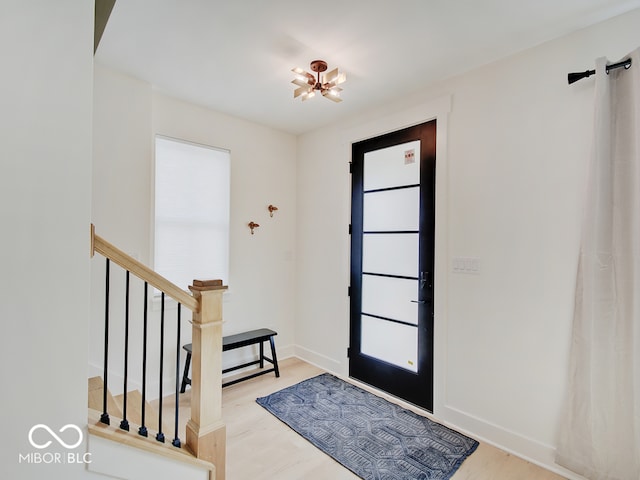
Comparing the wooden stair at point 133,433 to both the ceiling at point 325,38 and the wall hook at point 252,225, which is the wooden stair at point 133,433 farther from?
the ceiling at point 325,38

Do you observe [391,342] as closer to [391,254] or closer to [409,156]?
[391,254]

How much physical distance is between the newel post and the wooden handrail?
2.6 inches

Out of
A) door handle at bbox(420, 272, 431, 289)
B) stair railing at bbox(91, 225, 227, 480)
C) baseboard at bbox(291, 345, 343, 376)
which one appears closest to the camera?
stair railing at bbox(91, 225, 227, 480)

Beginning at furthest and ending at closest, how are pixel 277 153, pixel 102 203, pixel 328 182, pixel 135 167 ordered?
pixel 277 153
pixel 328 182
pixel 135 167
pixel 102 203

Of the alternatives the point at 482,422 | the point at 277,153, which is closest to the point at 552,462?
the point at 482,422

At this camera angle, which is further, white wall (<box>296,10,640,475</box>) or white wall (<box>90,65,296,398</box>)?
white wall (<box>90,65,296,398</box>)

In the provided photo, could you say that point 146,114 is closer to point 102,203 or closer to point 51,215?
point 102,203

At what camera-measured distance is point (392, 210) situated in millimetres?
2891

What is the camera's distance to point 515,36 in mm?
1987

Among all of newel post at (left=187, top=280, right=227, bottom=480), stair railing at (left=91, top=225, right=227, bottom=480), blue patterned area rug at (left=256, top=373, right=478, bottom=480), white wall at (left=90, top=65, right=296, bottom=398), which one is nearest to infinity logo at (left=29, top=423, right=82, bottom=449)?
stair railing at (left=91, top=225, right=227, bottom=480)

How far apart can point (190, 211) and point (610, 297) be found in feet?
10.4

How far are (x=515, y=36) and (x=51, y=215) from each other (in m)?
2.65

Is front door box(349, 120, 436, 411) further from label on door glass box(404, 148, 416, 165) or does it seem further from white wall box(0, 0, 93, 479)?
white wall box(0, 0, 93, 479)

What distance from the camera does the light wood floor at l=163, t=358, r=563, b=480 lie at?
1.93 meters
